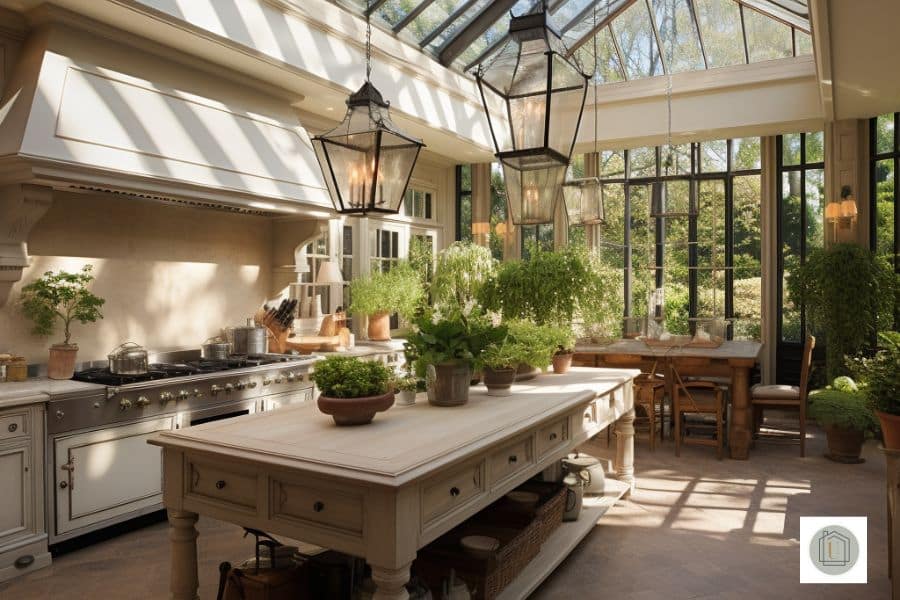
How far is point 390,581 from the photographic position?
2.20 m

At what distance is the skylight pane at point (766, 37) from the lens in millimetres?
7898

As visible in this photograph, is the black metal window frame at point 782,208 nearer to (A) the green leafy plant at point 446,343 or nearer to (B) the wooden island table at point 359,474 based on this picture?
(B) the wooden island table at point 359,474

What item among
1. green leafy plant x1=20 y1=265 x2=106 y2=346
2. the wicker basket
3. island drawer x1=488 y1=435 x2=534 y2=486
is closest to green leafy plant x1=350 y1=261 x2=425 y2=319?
green leafy plant x1=20 y1=265 x2=106 y2=346

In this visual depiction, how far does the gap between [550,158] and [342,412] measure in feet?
4.43

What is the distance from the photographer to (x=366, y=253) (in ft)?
26.2

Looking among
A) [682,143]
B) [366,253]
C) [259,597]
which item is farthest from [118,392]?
[682,143]

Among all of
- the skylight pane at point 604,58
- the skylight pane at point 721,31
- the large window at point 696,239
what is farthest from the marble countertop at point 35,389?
the skylight pane at point 721,31

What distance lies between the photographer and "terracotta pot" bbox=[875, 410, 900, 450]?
3127 millimetres

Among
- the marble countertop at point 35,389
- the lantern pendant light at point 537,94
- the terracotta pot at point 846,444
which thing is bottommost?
the terracotta pot at point 846,444

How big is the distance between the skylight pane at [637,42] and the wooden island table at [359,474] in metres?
6.50

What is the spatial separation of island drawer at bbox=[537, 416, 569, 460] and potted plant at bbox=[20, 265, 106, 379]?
9.90 ft

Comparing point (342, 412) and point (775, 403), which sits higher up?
point (342, 412)

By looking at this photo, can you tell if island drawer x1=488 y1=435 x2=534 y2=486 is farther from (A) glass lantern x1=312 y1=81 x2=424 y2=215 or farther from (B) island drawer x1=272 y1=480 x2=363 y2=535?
(A) glass lantern x1=312 y1=81 x2=424 y2=215

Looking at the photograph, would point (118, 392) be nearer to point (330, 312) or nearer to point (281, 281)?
point (281, 281)
